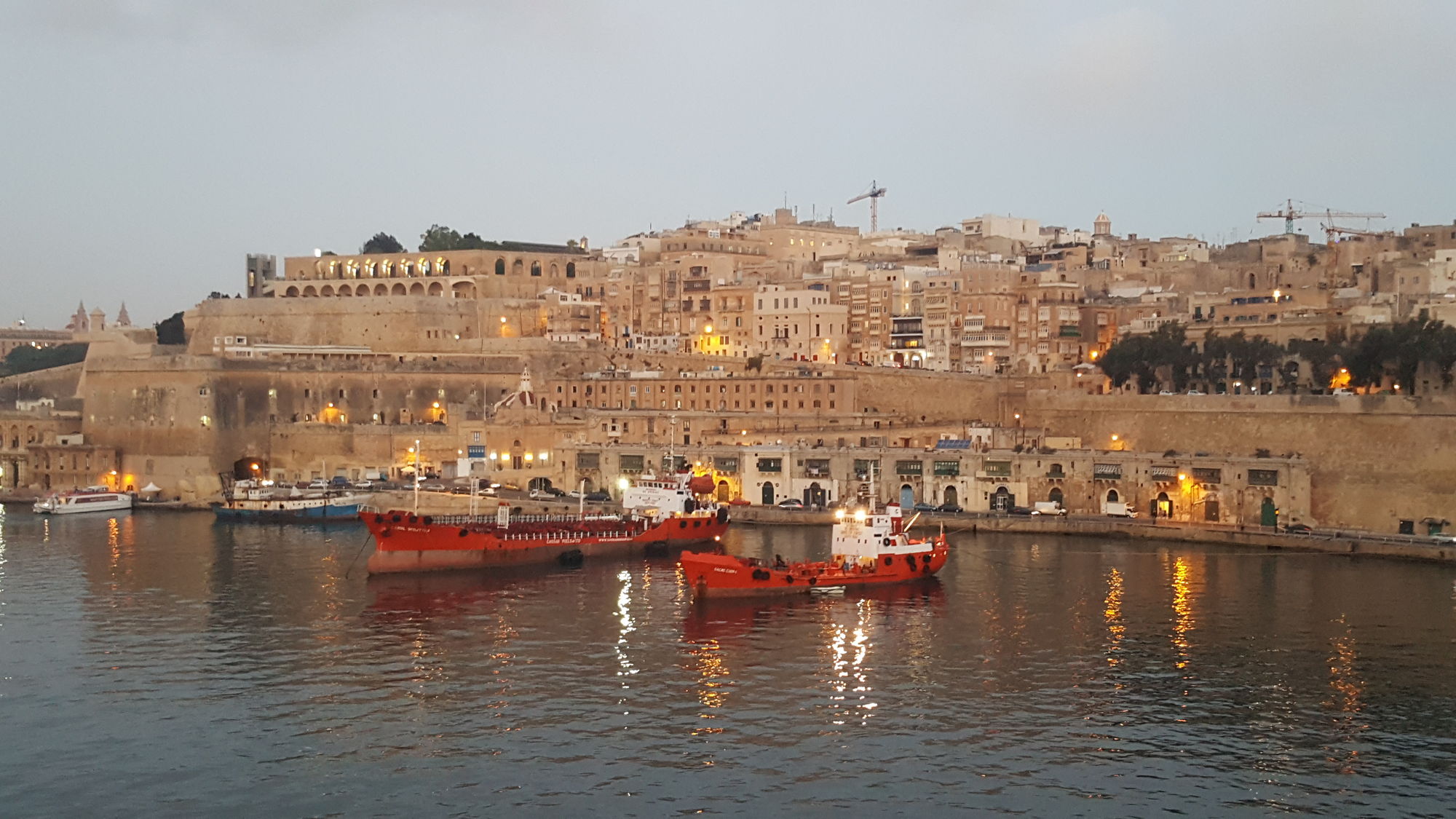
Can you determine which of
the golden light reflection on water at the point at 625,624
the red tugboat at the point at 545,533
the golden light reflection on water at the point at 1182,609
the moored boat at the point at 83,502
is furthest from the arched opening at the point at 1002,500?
the moored boat at the point at 83,502

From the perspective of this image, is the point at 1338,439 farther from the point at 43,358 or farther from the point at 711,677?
the point at 43,358

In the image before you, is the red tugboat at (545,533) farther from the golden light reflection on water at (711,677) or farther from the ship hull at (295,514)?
the golden light reflection on water at (711,677)

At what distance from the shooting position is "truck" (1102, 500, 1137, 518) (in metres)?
39.3

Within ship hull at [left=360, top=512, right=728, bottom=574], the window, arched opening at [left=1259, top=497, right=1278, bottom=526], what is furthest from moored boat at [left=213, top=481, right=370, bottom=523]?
arched opening at [left=1259, top=497, right=1278, bottom=526]

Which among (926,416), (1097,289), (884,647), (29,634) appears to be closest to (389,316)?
(926,416)

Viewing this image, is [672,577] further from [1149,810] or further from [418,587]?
[1149,810]

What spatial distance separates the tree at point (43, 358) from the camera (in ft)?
240

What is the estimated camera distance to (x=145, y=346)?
187 feet

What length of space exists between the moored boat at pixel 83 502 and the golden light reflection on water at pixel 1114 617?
3103 centimetres

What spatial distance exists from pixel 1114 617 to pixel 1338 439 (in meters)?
16.7

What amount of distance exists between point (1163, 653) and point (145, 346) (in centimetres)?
4490

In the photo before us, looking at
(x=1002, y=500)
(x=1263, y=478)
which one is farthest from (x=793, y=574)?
(x=1263, y=478)

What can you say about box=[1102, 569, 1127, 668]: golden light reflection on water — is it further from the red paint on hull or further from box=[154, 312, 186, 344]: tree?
box=[154, 312, 186, 344]: tree

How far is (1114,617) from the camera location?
87.6 ft
